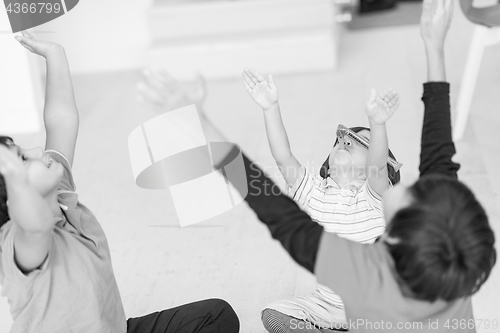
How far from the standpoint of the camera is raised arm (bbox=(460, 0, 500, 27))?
1958 mm

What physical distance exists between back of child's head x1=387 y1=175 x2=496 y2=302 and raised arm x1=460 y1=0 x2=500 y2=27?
4.35ft

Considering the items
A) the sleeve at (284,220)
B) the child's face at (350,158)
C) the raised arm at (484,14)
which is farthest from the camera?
the raised arm at (484,14)

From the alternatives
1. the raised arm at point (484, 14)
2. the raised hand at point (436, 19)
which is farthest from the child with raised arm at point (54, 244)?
the raised arm at point (484, 14)

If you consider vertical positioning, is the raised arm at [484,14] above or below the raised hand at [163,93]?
below

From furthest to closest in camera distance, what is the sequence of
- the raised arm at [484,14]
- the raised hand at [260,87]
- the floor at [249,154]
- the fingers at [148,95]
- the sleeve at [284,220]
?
the raised arm at [484,14]
the floor at [249,154]
the raised hand at [260,87]
the sleeve at [284,220]
the fingers at [148,95]

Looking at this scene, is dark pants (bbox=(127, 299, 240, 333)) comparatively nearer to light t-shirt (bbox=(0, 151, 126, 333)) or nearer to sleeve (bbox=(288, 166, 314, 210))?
light t-shirt (bbox=(0, 151, 126, 333))

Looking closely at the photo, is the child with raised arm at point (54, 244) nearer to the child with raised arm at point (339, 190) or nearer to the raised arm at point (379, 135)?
the child with raised arm at point (339, 190)

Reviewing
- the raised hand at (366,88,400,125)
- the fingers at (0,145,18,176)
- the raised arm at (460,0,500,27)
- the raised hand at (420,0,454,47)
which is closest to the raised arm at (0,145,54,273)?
the fingers at (0,145,18,176)

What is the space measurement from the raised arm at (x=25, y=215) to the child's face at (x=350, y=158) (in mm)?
596

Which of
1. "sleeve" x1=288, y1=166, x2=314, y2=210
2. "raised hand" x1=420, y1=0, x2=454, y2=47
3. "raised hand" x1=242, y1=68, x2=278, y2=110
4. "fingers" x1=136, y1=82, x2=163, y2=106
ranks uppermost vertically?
"fingers" x1=136, y1=82, x2=163, y2=106

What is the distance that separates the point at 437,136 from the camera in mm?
1046

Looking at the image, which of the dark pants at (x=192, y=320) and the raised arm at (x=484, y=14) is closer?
the dark pants at (x=192, y=320)

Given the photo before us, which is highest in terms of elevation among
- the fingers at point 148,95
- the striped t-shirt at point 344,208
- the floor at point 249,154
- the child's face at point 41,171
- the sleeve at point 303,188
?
the fingers at point 148,95

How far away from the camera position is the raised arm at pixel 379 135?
1060 millimetres
